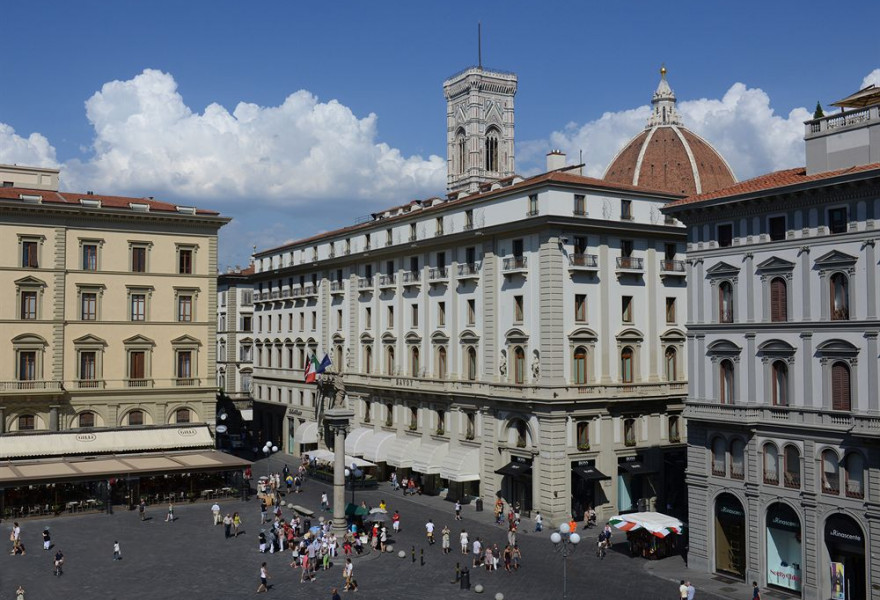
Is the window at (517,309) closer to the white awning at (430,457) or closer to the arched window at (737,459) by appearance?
the white awning at (430,457)

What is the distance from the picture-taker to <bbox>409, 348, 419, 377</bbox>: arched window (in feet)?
225

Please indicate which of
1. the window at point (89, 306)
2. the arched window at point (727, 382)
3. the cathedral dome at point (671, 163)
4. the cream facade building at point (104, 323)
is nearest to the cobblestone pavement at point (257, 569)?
the arched window at point (727, 382)

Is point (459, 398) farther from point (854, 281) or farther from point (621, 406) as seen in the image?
point (854, 281)

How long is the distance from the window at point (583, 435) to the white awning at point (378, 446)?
1904cm

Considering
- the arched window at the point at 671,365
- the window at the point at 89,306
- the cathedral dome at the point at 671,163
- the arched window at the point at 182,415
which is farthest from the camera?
the cathedral dome at the point at 671,163

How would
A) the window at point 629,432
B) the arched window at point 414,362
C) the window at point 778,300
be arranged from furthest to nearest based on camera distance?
the arched window at point 414,362 < the window at point 629,432 < the window at point 778,300

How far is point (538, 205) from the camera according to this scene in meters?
56.1

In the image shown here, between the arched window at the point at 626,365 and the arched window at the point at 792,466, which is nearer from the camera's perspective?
the arched window at the point at 792,466

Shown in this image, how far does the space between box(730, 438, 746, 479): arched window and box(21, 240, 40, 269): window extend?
48292 mm

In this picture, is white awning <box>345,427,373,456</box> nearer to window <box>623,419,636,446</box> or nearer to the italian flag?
the italian flag

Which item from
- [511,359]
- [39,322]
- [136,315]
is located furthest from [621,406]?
[39,322]

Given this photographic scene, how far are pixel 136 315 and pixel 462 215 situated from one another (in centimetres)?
2537

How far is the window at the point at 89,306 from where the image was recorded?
6600 centimetres

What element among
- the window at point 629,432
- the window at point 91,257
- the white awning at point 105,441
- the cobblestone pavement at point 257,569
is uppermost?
the window at point 91,257
